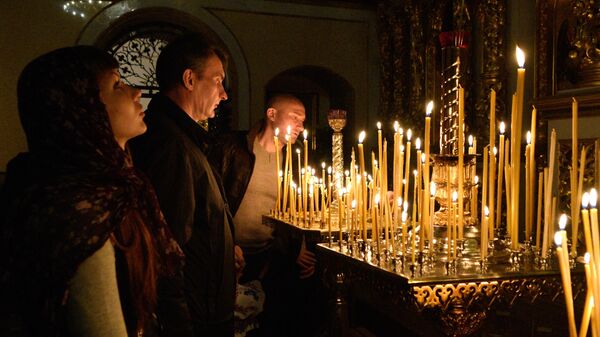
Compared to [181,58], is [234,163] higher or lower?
lower

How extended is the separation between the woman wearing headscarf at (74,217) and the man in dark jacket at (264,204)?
203 cm

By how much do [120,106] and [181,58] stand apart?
796 millimetres

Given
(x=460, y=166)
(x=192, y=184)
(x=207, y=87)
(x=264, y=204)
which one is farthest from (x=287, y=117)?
(x=460, y=166)

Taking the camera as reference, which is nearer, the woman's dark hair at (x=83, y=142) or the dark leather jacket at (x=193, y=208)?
the woman's dark hair at (x=83, y=142)

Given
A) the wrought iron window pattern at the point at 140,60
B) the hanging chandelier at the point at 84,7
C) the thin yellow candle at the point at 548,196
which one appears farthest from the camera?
the wrought iron window pattern at the point at 140,60

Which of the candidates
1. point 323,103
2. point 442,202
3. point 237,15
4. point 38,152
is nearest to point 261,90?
point 237,15

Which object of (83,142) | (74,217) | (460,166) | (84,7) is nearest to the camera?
(74,217)

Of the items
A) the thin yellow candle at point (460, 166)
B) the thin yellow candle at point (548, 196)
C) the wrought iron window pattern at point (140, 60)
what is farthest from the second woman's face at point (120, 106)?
the wrought iron window pattern at point (140, 60)

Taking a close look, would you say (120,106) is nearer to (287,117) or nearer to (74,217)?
(74,217)

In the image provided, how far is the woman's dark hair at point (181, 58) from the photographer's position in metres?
2.22

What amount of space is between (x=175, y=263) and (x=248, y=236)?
1889mm

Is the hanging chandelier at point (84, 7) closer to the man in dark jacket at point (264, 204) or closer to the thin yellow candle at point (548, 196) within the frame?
the man in dark jacket at point (264, 204)

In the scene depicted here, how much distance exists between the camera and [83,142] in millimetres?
1253

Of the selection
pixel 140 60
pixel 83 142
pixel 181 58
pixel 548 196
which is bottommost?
pixel 548 196
